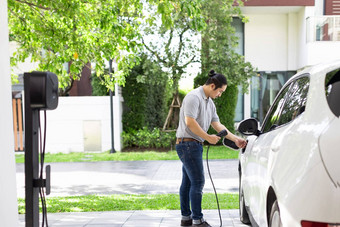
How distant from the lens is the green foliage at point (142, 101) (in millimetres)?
14758

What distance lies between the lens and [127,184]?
29.3 feet

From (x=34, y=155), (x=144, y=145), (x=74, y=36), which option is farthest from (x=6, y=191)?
(x=144, y=145)

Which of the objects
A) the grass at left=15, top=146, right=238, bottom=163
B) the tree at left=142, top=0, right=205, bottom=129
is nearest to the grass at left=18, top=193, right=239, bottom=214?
the grass at left=15, top=146, right=238, bottom=163

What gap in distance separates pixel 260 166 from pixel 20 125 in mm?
12676

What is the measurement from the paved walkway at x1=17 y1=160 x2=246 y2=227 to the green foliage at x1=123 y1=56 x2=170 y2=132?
3.06 meters

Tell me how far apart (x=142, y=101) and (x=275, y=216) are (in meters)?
12.4

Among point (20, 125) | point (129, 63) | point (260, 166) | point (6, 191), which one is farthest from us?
point (20, 125)

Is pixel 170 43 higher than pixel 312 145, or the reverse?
pixel 170 43

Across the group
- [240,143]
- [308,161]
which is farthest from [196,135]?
[308,161]

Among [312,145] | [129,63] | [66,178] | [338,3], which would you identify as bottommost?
[66,178]

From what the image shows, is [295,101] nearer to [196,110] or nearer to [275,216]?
[275,216]

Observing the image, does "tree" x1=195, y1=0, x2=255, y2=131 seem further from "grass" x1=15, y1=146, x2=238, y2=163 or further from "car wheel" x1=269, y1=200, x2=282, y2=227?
"car wheel" x1=269, y1=200, x2=282, y2=227

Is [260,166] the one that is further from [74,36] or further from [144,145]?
[144,145]

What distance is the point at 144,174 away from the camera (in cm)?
1008
